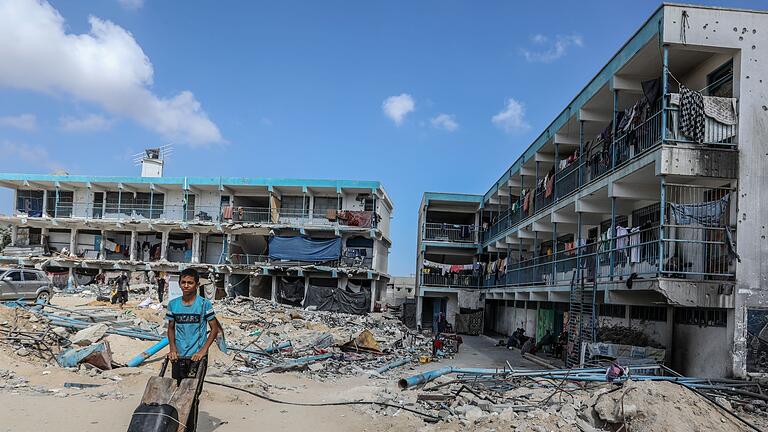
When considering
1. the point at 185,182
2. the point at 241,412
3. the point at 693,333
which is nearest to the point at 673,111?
the point at 693,333

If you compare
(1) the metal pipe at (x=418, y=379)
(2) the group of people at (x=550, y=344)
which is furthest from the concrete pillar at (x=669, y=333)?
(1) the metal pipe at (x=418, y=379)

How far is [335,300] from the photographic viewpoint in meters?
36.2

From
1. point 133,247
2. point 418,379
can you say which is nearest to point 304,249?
point 133,247

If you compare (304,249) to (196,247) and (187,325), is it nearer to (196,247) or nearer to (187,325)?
(196,247)

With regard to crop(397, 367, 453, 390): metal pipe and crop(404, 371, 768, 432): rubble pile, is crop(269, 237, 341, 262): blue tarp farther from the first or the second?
crop(404, 371, 768, 432): rubble pile

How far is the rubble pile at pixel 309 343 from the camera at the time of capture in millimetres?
15977

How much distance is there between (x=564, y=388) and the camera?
11.6m

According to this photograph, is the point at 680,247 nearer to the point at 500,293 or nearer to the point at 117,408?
the point at 117,408

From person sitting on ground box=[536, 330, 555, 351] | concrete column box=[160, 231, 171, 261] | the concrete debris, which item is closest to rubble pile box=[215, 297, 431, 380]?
the concrete debris

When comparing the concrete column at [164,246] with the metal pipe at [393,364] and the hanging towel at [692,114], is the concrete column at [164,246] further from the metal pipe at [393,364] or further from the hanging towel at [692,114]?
the hanging towel at [692,114]

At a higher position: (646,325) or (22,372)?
(646,325)

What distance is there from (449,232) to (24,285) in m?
24.4

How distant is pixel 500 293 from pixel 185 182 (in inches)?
927

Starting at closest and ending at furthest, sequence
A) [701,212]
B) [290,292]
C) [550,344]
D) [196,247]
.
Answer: [701,212] → [550,344] → [290,292] → [196,247]
